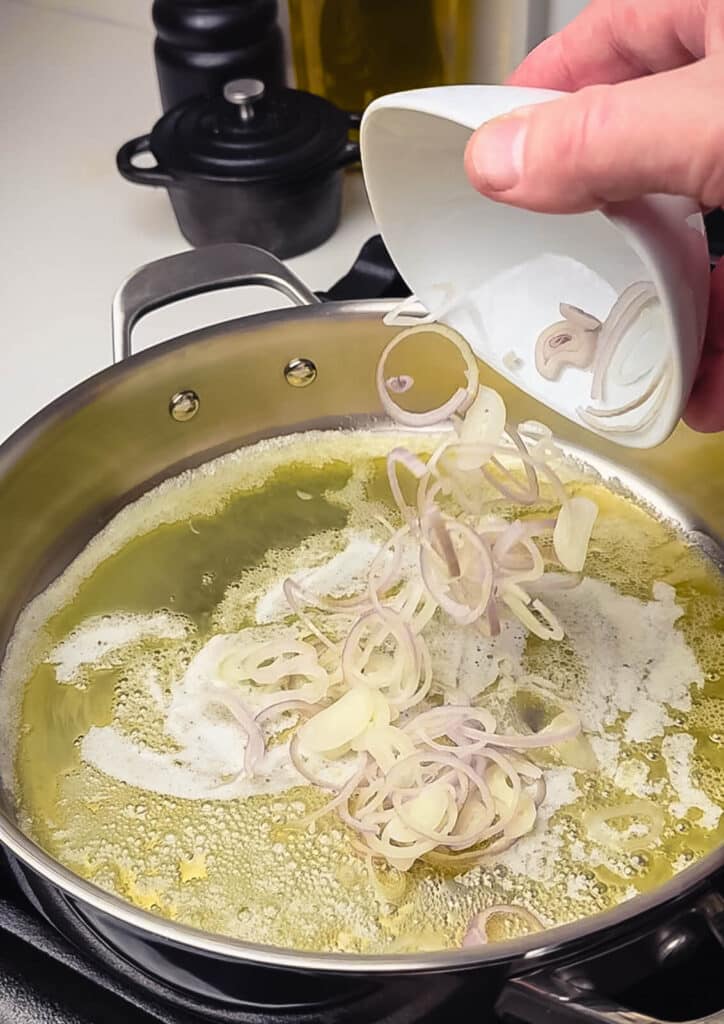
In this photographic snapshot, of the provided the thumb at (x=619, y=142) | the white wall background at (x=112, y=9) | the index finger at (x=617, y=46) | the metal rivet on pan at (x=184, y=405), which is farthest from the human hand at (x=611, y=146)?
the white wall background at (x=112, y=9)

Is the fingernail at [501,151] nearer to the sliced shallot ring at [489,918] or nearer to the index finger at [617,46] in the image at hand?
the index finger at [617,46]

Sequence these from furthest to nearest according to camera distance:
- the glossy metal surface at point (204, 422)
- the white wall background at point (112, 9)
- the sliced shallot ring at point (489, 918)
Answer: the white wall background at point (112, 9) → the glossy metal surface at point (204, 422) → the sliced shallot ring at point (489, 918)

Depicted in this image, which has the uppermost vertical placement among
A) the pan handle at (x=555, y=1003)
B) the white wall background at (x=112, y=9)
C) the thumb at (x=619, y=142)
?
the thumb at (x=619, y=142)

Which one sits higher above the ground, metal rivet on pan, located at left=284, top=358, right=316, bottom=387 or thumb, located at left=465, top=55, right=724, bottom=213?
thumb, located at left=465, top=55, right=724, bottom=213

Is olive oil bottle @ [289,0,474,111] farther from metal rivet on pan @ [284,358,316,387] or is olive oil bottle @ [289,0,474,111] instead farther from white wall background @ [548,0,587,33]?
metal rivet on pan @ [284,358,316,387]

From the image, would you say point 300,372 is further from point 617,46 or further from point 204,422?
point 617,46

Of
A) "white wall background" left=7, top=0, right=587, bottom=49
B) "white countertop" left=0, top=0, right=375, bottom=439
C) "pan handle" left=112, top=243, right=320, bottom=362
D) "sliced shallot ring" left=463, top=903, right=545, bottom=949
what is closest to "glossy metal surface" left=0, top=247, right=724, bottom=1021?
"pan handle" left=112, top=243, right=320, bottom=362
